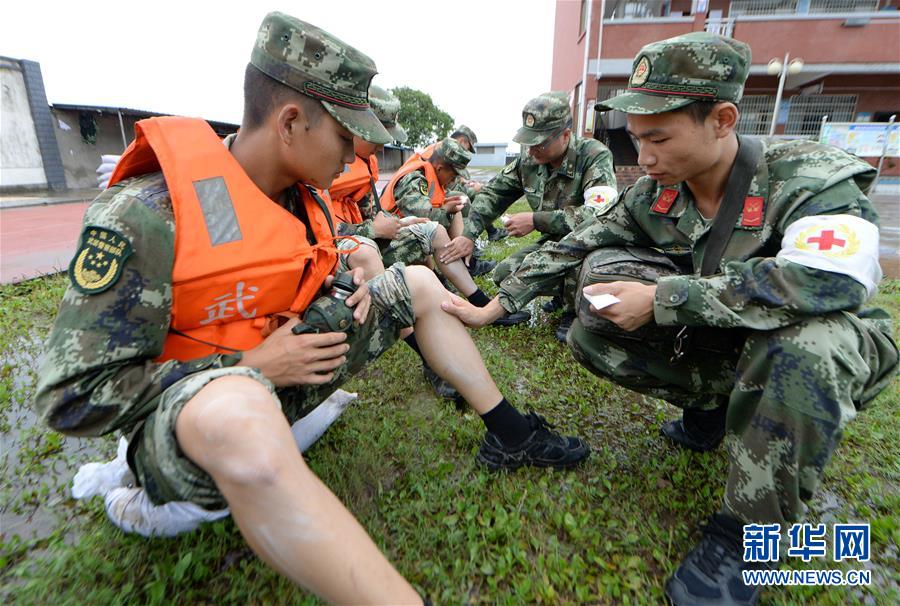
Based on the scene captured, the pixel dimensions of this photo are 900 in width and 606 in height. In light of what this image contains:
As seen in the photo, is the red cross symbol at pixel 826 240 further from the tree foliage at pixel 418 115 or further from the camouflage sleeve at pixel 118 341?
the tree foliage at pixel 418 115

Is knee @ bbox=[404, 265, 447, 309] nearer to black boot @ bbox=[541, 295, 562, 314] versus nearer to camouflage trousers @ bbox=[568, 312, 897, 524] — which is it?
camouflage trousers @ bbox=[568, 312, 897, 524]

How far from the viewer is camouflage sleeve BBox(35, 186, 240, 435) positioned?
4.00 ft

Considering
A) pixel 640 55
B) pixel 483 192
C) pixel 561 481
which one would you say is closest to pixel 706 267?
pixel 640 55

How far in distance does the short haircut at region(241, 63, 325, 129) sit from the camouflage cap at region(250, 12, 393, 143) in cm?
2

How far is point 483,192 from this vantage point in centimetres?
438

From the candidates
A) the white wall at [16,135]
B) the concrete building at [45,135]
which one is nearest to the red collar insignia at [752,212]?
the concrete building at [45,135]

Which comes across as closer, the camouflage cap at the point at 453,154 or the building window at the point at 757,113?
the camouflage cap at the point at 453,154

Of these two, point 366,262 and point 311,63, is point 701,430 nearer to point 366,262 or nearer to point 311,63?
point 366,262

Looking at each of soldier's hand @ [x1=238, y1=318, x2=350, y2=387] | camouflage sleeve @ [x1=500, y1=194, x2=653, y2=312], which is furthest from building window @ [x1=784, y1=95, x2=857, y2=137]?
soldier's hand @ [x1=238, y1=318, x2=350, y2=387]

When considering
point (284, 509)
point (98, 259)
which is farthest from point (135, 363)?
point (284, 509)

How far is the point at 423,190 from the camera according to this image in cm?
488

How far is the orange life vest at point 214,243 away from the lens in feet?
4.53

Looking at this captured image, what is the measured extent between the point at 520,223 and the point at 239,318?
2790mm

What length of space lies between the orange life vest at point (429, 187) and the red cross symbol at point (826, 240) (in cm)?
373
